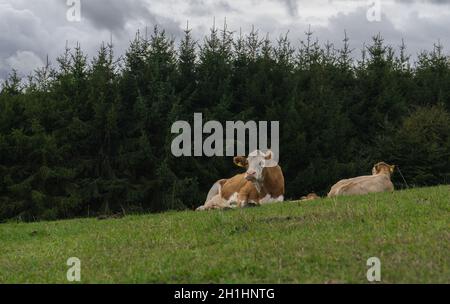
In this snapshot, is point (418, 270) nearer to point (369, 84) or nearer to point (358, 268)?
point (358, 268)

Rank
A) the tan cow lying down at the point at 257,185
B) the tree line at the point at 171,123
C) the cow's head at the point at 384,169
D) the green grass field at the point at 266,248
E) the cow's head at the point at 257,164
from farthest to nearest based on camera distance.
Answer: the tree line at the point at 171,123, the cow's head at the point at 384,169, the tan cow lying down at the point at 257,185, the cow's head at the point at 257,164, the green grass field at the point at 266,248

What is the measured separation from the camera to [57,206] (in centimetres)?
2703

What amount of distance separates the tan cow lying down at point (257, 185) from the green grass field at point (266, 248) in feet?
11.1

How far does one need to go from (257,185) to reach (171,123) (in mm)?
12424

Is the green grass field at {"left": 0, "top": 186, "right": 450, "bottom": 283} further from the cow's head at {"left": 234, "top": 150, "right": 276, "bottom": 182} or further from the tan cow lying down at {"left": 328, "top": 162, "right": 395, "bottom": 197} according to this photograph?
the tan cow lying down at {"left": 328, "top": 162, "right": 395, "bottom": 197}

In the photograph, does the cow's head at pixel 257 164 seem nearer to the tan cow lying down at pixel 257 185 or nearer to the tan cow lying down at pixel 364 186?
the tan cow lying down at pixel 257 185

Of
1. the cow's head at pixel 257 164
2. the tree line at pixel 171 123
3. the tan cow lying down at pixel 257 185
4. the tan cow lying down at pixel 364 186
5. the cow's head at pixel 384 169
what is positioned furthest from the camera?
the tree line at pixel 171 123

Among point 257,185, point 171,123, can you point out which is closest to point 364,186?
point 257,185

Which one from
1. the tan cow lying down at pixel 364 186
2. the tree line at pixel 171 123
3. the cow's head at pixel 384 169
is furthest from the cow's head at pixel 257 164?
the tree line at pixel 171 123

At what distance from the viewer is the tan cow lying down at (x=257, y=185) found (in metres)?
16.6

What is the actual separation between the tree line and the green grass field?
1496 centimetres

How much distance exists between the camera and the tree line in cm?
2777

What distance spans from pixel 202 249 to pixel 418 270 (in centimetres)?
335
